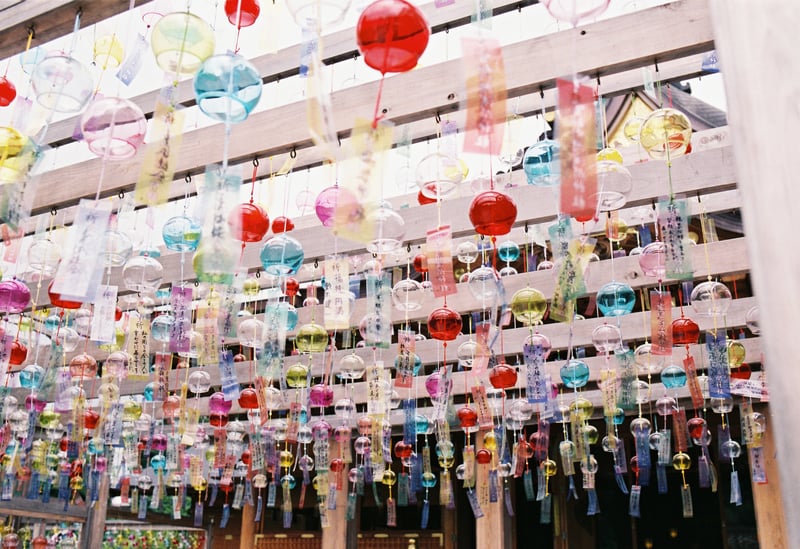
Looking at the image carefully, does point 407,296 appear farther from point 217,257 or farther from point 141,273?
point 217,257

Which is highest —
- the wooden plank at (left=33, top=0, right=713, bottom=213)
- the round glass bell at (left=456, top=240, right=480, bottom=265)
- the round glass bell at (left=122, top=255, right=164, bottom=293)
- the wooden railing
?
the wooden plank at (left=33, top=0, right=713, bottom=213)

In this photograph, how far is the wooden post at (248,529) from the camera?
11.0m

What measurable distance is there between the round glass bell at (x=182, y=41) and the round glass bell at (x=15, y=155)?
2.18 ft

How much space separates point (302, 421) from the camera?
641 centimetres

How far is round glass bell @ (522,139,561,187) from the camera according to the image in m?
2.76

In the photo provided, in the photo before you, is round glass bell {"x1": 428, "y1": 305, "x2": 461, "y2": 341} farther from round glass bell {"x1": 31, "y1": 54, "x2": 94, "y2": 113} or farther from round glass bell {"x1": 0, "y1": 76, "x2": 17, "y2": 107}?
round glass bell {"x1": 0, "y1": 76, "x2": 17, "y2": 107}

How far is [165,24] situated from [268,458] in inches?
209

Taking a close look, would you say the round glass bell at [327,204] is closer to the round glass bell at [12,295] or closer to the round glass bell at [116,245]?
the round glass bell at [116,245]

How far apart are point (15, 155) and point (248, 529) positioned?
32.3 ft

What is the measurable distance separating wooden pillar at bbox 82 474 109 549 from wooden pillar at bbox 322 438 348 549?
142 inches

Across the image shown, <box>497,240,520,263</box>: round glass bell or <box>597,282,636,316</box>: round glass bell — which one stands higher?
<box>497,240,520,263</box>: round glass bell

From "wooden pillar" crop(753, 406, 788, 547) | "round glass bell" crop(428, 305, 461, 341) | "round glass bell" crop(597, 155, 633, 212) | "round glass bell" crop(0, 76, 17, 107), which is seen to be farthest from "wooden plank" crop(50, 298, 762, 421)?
"round glass bell" crop(0, 76, 17, 107)

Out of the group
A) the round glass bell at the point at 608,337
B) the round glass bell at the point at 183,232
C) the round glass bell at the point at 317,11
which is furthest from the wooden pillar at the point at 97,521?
the round glass bell at the point at 317,11

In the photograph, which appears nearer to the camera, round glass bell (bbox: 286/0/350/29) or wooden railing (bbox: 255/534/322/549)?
round glass bell (bbox: 286/0/350/29)
